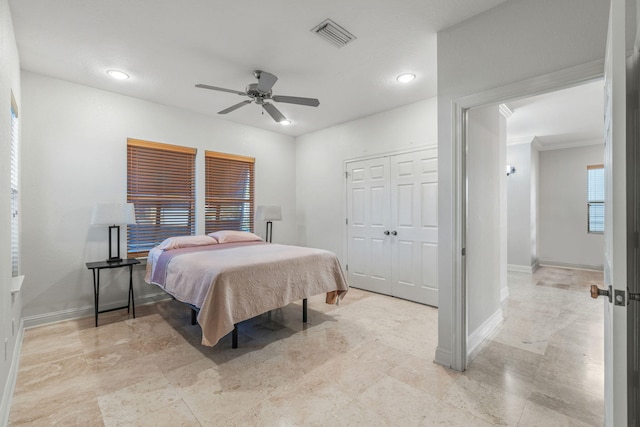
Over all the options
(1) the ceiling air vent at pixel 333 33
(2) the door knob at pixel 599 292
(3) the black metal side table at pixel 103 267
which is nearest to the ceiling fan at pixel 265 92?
(1) the ceiling air vent at pixel 333 33

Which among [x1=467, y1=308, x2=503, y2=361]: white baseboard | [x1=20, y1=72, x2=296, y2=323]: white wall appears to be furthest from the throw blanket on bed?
[x1=467, y1=308, x2=503, y2=361]: white baseboard

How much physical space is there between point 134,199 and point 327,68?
3006 mm

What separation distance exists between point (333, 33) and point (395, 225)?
2682 mm

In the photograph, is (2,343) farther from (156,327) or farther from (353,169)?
(353,169)

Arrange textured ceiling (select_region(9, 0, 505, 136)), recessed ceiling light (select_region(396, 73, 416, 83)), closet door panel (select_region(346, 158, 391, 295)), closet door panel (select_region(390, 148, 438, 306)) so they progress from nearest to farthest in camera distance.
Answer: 1. textured ceiling (select_region(9, 0, 505, 136))
2. recessed ceiling light (select_region(396, 73, 416, 83))
3. closet door panel (select_region(390, 148, 438, 306))
4. closet door panel (select_region(346, 158, 391, 295))

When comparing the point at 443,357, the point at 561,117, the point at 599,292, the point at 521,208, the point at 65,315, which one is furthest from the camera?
the point at 521,208

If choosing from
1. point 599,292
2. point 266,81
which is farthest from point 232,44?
point 599,292

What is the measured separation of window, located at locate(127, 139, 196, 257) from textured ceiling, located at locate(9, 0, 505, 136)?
2.49ft

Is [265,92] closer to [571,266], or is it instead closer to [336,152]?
[336,152]

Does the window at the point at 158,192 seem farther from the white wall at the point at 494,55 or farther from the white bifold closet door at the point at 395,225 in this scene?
the white wall at the point at 494,55

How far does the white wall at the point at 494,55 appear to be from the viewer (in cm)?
175

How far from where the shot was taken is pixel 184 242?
3.71 m

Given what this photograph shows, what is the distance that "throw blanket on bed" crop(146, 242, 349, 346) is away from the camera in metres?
2.38

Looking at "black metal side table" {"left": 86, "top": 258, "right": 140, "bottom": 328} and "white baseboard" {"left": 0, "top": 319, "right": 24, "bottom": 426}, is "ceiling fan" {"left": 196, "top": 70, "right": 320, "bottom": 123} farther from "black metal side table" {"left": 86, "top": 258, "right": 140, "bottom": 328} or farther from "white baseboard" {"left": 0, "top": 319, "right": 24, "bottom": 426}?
"white baseboard" {"left": 0, "top": 319, "right": 24, "bottom": 426}
